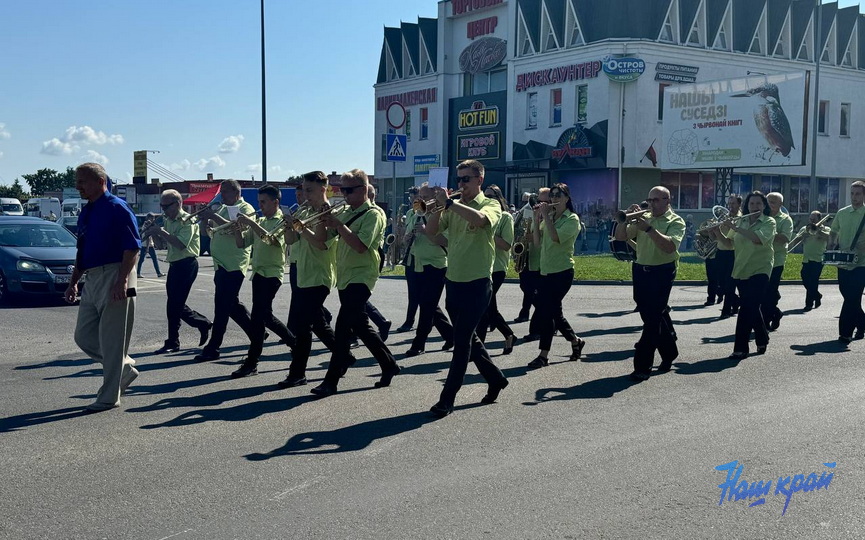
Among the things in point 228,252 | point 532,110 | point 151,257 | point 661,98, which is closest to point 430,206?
point 228,252

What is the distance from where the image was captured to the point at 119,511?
4.79 m

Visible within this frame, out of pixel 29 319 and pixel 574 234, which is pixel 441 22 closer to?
pixel 29 319

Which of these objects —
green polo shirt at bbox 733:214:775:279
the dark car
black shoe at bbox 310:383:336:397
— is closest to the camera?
black shoe at bbox 310:383:336:397

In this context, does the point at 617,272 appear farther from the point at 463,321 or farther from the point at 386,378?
the point at 463,321

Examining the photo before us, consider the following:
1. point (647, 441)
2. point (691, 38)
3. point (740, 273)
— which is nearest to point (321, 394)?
point (647, 441)

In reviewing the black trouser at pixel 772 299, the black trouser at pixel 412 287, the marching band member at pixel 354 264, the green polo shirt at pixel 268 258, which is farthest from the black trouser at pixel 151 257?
the marching band member at pixel 354 264

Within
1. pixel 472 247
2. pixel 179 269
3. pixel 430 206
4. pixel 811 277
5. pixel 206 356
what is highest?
pixel 430 206

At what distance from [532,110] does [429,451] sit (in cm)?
3830

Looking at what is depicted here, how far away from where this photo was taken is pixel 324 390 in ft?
25.4

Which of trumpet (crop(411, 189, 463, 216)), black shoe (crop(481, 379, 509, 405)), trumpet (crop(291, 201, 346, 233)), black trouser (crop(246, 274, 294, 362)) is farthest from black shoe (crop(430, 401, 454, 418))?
black trouser (crop(246, 274, 294, 362))

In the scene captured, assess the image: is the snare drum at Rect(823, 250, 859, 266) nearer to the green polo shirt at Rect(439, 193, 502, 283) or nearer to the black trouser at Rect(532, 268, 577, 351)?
the black trouser at Rect(532, 268, 577, 351)

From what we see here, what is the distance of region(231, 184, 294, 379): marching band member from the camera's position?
8781 mm

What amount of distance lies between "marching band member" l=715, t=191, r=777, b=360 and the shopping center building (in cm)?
2635

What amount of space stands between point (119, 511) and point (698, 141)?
3424 centimetres
